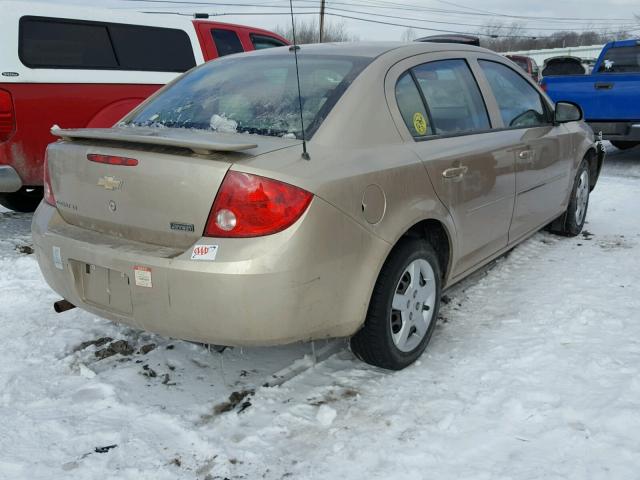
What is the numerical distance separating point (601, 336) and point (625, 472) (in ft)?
3.98

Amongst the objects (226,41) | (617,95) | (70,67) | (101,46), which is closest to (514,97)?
(70,67)

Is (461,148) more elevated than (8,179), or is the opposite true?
(461,148)

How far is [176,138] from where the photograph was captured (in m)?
2.50

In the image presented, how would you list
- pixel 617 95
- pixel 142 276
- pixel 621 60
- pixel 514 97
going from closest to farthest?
pixel 142 276, pixel 514 97, pixel 617 95, pixel 621 60

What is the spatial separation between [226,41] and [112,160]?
17.5ft

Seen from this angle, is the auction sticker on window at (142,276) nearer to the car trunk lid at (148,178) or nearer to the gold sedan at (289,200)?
the gold sedan at (289,200)

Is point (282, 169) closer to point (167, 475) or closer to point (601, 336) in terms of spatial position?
point (167, 475)

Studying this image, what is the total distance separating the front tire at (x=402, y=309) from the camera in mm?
2777

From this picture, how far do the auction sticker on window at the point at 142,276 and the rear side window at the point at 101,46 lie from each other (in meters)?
3.76

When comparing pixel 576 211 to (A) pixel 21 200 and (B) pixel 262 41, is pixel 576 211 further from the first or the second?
(A) pixel 21 200

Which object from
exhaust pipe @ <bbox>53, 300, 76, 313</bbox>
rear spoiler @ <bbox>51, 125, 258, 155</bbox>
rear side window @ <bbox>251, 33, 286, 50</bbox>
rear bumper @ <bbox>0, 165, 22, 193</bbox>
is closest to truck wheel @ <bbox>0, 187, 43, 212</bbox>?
rear bumper @ <bbox>0, 165, 22, 193</bbox>

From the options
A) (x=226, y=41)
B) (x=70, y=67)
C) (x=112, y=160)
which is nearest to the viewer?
(x=112, y=160)

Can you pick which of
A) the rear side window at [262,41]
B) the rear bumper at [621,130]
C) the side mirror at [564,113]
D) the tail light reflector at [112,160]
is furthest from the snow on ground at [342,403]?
the rear bumper at [621,130]

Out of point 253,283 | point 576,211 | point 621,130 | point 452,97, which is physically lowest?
point 576,211
